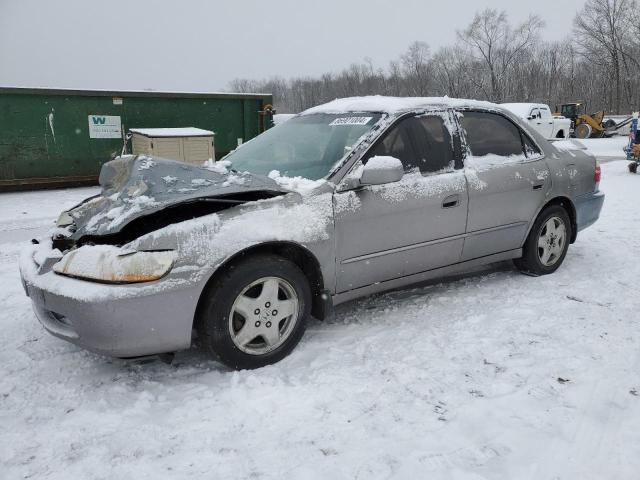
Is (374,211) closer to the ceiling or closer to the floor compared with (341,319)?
closer to the ceiling

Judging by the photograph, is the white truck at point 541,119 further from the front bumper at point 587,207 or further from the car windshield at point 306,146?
the car windshield at point 306,146

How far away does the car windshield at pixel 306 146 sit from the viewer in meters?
3.62

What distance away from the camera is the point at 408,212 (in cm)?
367

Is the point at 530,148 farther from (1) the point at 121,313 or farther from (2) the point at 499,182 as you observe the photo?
(1) the point at 121,313

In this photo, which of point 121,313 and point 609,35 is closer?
point 121,313

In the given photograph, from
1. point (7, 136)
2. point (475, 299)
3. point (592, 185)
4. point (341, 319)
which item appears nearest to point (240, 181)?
point (341, 319)

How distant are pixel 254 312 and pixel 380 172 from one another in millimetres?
1166

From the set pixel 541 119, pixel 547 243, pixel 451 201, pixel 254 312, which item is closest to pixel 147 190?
pixel 254 312

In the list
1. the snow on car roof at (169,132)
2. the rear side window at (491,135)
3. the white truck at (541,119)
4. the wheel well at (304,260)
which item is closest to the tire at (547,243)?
the rear side window at (491,135)

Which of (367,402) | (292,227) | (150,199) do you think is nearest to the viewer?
(367,402)

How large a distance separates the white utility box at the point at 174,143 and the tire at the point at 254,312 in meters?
7.63

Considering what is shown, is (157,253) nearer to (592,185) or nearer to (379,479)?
(379,479)

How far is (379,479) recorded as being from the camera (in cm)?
219

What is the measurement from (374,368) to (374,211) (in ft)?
3.32
